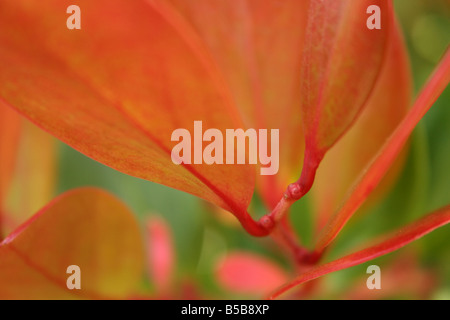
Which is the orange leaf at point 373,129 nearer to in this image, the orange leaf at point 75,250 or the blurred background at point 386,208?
the blurred background at point 386,208

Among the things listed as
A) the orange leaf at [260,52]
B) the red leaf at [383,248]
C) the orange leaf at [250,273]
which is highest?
the orange leaf at [260,52]

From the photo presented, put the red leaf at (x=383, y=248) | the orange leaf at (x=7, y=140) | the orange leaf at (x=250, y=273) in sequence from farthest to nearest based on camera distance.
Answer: the orange leaf at (x=250, y=273) → the orange leaf at (x=7, y=140) → the red leaf at (x=383, y=248)

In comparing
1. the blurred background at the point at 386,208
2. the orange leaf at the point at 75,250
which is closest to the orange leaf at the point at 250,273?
the blurred background at the point at 386,208

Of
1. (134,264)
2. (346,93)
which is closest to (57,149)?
(134,264)

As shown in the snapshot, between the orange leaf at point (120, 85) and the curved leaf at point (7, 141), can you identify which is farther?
the curved leaf at point (7, 141)

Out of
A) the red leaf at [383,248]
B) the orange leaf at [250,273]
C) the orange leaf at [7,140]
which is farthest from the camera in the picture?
the orange leaf at [250,273]
